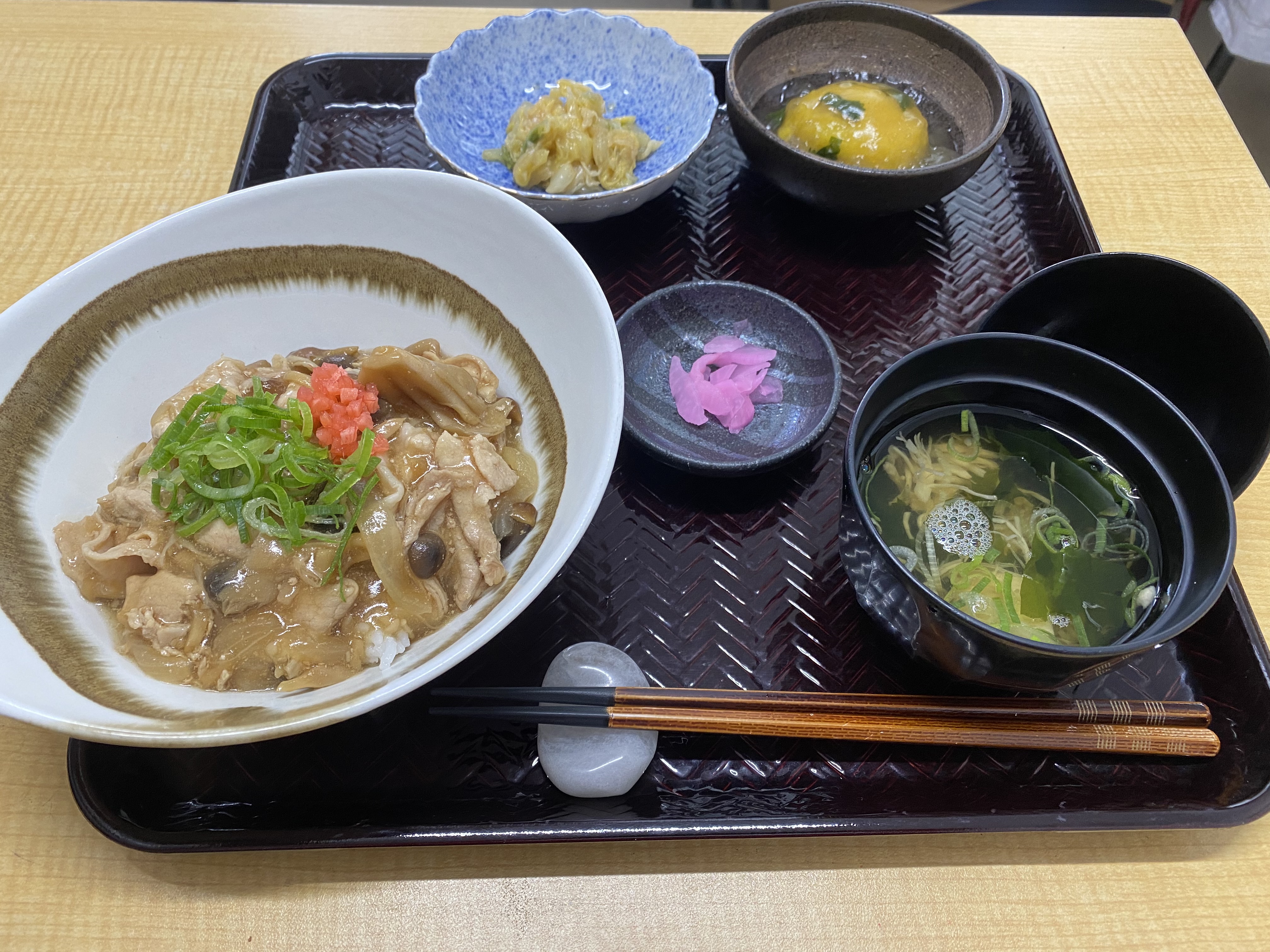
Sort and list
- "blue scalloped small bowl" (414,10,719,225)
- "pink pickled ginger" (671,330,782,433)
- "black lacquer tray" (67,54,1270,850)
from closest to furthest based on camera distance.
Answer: "black lacquer tray" (67,54,1270,850)
"pink pickled ginger" (671,330,782,433)
"blue scalloped small bowl" (414,10,719,225)

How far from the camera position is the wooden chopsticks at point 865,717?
1.42 meters

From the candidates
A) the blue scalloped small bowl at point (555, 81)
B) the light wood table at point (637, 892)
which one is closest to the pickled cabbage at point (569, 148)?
the blue scalloped small bowl at point (555, 81)

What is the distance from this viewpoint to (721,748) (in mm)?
1503

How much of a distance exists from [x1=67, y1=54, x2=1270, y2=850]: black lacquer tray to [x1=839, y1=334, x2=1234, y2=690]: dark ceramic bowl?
0.70 feet

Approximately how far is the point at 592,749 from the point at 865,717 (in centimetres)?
53

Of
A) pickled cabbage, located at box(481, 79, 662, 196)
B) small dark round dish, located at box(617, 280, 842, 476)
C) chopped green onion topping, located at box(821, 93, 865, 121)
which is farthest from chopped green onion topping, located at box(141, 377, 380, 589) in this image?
chopped green onion topping, located at box(821, 93, 865, 121)

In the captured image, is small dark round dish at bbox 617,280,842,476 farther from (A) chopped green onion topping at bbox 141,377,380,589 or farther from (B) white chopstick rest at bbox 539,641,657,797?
(A) chopped green onion topping at bbox 141,377,380,589

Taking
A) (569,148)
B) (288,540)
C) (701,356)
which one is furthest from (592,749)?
(569,148)

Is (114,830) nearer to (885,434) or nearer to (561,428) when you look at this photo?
(561,428)

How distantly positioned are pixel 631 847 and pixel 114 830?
915 mm

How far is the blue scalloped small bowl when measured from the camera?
2.40 metres

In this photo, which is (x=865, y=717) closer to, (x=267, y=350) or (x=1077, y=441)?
(x=1077, y=441)

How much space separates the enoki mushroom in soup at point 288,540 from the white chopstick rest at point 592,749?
0.25 meters

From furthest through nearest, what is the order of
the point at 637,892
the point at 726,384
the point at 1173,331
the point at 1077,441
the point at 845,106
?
1. the point at 845,106
2. the point at 726,384
3. the point at 1173,331
4. the point at 1077,441
5. the point at 637,892
